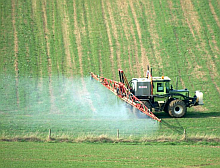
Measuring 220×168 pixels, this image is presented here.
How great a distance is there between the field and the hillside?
101 millimetres

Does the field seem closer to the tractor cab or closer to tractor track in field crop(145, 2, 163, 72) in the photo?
tractor track in field crop(145, 2, 163, 72)

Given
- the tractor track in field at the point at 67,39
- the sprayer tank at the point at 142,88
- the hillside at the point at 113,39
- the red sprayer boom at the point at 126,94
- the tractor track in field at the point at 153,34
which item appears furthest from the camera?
the tractor track in field at the point at 153,34

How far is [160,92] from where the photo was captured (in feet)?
94.8

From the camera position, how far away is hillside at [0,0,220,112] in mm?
38844

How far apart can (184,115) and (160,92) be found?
2.60 m

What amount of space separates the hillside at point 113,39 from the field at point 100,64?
0.10 meters

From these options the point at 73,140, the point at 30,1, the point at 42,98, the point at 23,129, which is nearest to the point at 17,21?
the point at 30,1

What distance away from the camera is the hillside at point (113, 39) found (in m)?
38.8

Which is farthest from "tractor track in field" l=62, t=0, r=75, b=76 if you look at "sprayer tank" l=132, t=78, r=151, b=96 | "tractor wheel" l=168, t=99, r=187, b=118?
"tractor wheel" l=168, t=99, r=187, b=118

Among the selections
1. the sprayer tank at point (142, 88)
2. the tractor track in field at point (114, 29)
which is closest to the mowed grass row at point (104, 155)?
the sprayer tank at point (142, 88)

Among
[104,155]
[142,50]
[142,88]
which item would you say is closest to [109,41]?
[142,50]

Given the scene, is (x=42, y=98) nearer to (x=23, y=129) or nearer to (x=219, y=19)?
(x=23, y=129)

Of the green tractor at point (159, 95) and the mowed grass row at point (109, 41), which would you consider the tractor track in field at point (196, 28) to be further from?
the green tractor at point (159, 95)

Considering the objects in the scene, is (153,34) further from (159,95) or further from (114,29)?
(159,95)
